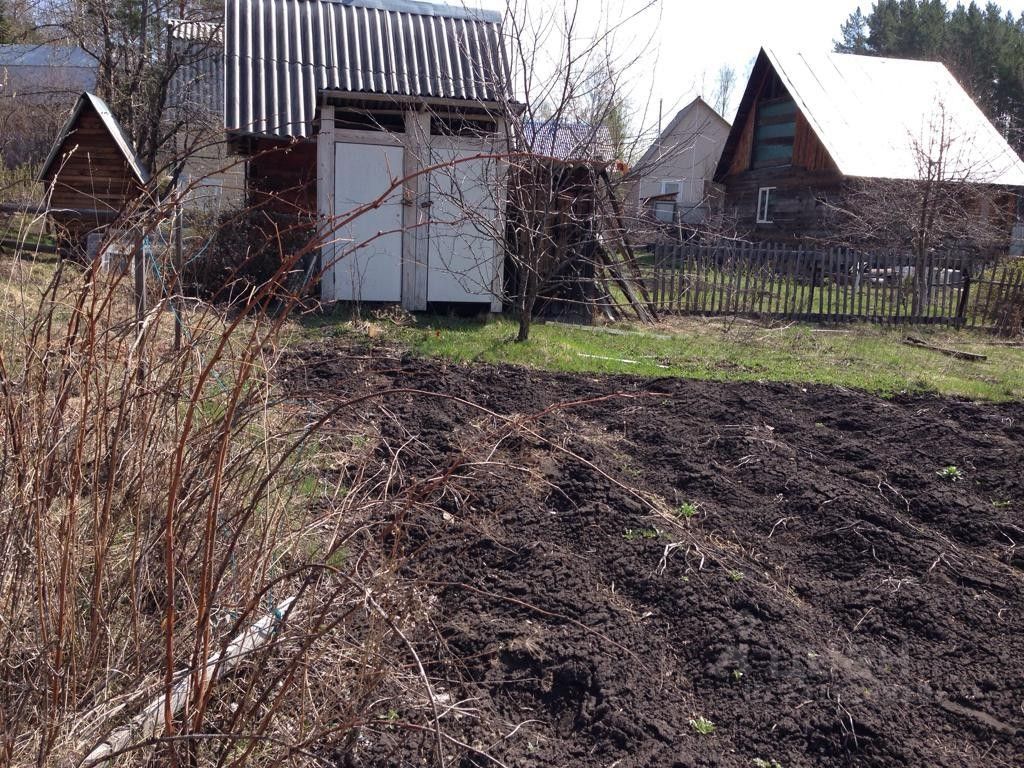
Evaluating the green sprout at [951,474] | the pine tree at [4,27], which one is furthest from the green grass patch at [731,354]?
the pine tree at [4,27]

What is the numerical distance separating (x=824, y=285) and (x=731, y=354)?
5.36 meters

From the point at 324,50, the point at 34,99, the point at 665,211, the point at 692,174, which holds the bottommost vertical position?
the point at 665,211

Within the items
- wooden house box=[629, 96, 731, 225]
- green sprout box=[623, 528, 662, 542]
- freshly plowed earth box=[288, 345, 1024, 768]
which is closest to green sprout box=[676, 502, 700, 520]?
freshly plowed earth box=[288, 345, 1024, 768]

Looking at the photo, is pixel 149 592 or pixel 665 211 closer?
pixel 149 592

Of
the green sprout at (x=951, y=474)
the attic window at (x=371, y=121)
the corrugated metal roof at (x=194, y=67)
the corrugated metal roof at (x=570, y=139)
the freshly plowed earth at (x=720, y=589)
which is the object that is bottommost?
the freshly plowed earth at (x=720, y=589)

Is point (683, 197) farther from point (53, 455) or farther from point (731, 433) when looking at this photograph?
point (53, 455)

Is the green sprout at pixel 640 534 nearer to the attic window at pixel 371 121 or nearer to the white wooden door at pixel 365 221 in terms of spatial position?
the white wooden door at pixel 365 221

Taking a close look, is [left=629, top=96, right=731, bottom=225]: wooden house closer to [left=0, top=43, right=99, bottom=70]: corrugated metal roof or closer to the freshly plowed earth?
[left=0, top=43, right=99, bottom=70]: corrugated metal roof

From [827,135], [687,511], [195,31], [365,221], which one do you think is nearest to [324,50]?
[365,221]

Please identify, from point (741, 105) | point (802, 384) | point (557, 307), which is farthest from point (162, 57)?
point (741, 105)

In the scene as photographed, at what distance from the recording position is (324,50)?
13.0 meters

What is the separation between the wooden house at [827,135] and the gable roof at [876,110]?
3cm

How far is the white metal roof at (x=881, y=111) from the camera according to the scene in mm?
22875

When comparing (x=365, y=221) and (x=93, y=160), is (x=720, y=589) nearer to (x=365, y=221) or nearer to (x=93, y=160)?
(x=93, y=160)
